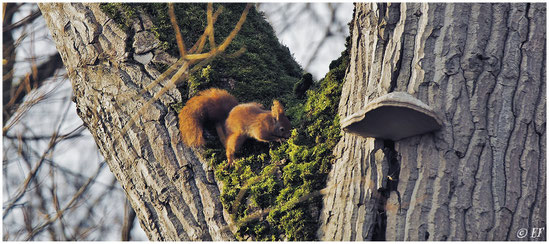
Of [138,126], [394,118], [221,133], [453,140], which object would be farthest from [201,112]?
[453,140]

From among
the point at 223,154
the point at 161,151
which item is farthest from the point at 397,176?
the point at 161,151

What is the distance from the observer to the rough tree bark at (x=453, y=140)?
1.97 m

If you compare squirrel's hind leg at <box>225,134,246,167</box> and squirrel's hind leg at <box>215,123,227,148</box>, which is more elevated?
squirrel's hind leg at <box>215,123,227,148</box>

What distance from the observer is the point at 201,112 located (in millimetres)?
2709

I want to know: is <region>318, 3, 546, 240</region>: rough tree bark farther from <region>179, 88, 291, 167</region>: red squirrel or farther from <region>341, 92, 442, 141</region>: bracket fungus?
<region>179, 88, 291, 167</region>: red squirrel

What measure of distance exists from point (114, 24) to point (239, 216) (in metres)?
1.39

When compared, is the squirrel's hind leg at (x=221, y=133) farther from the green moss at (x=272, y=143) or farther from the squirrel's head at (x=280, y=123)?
the squirrel's head at (x=280, y=123)

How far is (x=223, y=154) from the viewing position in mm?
2609

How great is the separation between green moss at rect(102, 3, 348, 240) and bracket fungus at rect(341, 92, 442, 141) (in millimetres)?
321

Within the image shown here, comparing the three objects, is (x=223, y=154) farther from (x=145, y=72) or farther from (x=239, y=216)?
(x=145, y=72)

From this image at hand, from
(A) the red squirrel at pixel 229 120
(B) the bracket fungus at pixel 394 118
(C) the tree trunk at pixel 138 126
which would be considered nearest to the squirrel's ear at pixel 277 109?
(A) the red squirrel at pixel 229 120

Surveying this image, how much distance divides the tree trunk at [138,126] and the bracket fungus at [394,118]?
770mm

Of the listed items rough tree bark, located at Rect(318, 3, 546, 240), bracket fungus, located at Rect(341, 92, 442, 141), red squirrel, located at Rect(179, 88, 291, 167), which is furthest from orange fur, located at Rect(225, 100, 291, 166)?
bracket fungus, located at Rect(341, 92, 442, 141)

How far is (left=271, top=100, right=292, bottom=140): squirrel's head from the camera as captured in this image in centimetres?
266
